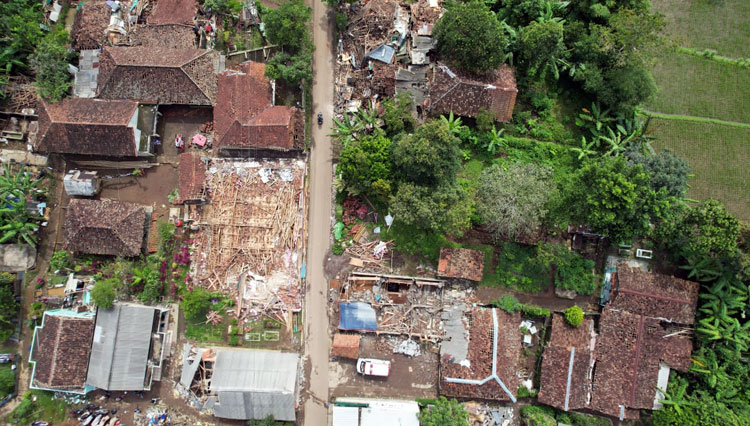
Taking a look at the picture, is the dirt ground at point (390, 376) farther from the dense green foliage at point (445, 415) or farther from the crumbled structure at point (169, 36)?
the crumbled structure at point (169, 36)

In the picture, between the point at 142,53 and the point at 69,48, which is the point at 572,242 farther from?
the point at 69,48

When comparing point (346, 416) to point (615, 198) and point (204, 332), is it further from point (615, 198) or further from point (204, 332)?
point (615, 198)

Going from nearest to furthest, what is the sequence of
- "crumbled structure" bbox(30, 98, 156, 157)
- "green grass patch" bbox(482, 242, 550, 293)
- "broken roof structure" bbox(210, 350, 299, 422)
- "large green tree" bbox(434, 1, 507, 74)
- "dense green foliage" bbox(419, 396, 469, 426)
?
"dense green foliage" bbox(419, 396, 469, 426) → "large green tree" bbox(434, 1, 507, 74) → "broken roof structure" bbox(210, 350, 299, 422) → "crumbled structure" bbox(30, 98, 156, 157) → "green grass patch" bbox(482, 242, 550, 293)

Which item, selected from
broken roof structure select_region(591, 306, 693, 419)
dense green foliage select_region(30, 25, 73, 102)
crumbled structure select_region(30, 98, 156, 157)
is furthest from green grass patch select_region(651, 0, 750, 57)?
dense green foliage select_region(30, 25, 73, 102)

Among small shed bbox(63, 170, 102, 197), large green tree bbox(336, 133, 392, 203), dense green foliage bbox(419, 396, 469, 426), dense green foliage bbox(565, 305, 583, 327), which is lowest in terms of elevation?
dense green foliage bbox(419, 396, 469, 426)

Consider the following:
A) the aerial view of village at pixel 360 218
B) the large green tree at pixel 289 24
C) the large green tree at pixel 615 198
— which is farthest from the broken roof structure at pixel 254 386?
the large green tree at pixel 289 24

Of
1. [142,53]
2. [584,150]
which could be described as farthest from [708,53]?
[142,53]

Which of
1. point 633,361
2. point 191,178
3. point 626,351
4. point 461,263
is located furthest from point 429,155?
A: point 633,361

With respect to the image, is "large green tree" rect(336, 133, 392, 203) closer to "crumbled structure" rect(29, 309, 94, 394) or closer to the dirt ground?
the dirt ground
